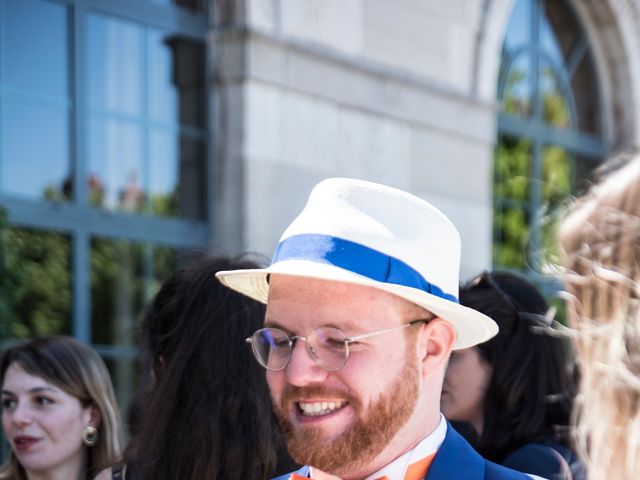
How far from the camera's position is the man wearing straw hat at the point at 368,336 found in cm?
219

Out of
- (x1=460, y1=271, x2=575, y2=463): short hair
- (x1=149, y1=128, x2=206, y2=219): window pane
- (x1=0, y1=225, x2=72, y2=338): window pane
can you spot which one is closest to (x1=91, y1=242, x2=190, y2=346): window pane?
(x1=0, y1=225, x2=72, y2=338): window pane

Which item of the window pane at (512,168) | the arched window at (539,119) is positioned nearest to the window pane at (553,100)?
the arched window at (539,119)

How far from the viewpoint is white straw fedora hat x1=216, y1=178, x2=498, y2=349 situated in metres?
2.26

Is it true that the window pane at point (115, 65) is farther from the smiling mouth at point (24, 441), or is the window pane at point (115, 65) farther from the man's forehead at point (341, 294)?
the man's forehead at point (341, 294)

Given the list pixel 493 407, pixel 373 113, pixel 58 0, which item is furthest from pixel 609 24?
pixel 493 407

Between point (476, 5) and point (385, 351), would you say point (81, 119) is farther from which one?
point (385, 351)

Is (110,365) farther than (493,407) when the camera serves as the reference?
Yes

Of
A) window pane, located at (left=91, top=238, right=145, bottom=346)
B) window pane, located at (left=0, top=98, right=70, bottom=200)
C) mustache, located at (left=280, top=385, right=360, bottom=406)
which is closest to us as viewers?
mustache, located at (left=280, top=385, right=360, bottom=406)

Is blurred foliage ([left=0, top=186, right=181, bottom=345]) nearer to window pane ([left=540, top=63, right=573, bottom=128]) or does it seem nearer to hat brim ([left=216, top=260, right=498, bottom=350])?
window pane ([left=540, top=63, right=573, bottom=128])

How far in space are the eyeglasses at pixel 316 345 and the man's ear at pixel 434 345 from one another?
3 cm

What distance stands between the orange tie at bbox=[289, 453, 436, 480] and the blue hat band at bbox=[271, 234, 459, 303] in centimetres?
31

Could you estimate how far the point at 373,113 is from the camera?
8969 mm

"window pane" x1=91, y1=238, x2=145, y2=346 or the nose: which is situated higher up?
the nose

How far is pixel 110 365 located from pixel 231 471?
4920mm
